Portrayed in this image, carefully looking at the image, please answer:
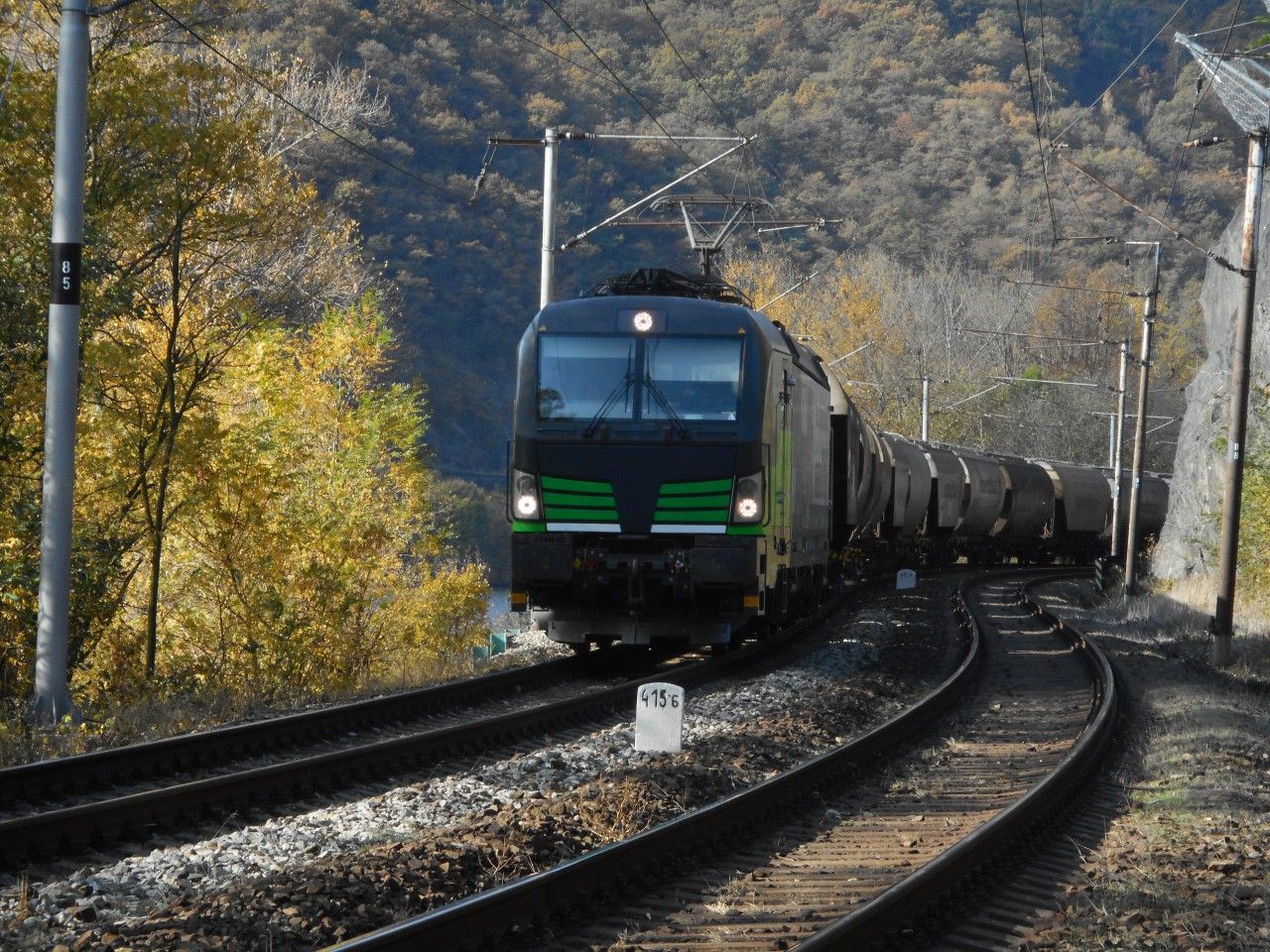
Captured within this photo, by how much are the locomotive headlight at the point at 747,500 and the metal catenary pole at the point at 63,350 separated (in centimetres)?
607

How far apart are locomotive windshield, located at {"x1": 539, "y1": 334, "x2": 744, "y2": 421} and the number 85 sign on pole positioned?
16.6 ft

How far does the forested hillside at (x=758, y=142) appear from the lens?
75.4 metres

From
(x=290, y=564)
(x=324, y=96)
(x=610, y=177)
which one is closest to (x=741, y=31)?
(x=610, y=177)

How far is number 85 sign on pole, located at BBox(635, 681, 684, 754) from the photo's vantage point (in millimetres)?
10461

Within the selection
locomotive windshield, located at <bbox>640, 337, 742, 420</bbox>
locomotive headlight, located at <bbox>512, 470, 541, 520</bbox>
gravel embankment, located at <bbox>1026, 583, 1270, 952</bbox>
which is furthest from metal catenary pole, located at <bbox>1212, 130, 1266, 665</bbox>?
locomotive headlight, located at <bbox>512, 470, 541, 520</bbox>

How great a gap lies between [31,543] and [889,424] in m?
59.6

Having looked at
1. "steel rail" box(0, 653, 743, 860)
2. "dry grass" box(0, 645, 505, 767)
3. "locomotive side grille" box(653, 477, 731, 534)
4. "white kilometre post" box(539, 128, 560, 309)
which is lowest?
"dry grass" box(0, 645, 505, 767)

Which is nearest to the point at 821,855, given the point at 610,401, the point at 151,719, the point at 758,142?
the point at 151,719

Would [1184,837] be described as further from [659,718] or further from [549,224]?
[549,224]

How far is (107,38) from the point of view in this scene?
58.8ft

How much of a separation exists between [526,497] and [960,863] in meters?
8.29

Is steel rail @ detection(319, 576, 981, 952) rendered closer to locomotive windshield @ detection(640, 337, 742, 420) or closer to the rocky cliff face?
locomotive windshield @ detection(640, 337, 742, 420)

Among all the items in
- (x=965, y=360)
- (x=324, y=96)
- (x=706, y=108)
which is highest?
(x=706, y=108)

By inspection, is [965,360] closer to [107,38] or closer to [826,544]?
[826,544]
